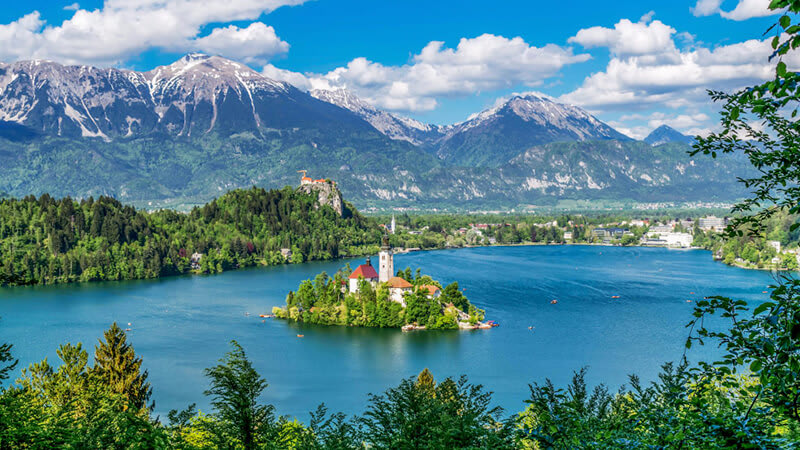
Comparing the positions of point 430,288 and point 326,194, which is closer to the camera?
point 430,288

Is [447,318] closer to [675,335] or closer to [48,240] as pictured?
[675,335]

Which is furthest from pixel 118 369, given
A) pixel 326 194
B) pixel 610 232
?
pixel 610 232

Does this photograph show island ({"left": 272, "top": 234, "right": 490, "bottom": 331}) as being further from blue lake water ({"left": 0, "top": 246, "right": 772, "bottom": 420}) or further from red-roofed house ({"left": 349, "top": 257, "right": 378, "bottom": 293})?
blue lake water ({"left": 0, "top": 246, "right": 772, "bottom": 420})

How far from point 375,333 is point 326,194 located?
268 feet

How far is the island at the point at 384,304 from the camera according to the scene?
48.4 meters

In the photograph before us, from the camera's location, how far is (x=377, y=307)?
4966 centimetres

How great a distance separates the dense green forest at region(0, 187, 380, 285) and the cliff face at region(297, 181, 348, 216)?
430 centimetres

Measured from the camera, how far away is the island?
4841 cm

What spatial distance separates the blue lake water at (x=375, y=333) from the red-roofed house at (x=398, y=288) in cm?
343

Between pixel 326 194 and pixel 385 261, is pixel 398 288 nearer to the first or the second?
pixel 385 261

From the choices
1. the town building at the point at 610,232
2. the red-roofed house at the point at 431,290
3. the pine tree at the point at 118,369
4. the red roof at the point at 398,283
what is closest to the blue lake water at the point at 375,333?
the red-roofed house at the point at 431,290

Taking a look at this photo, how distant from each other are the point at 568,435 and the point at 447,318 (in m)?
38.8

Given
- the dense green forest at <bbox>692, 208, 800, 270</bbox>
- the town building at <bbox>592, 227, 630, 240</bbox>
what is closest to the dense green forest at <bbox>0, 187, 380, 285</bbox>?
the town building at <bbox>592, 227, 630, 240</bbox>

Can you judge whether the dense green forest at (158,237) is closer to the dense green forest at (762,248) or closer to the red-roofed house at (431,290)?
the red-roofed house at (431,290)
